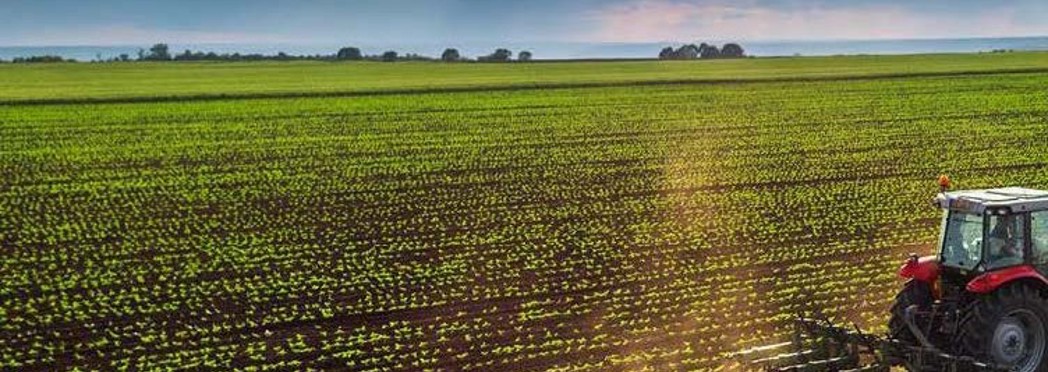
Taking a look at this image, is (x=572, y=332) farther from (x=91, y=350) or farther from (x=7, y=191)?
(x=7, y=191)

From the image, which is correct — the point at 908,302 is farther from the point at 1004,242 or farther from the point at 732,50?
the point at 732,50

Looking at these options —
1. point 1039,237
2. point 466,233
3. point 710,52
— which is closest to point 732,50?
point 710,52

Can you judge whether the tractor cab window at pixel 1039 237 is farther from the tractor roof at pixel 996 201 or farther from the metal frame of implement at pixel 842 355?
the metal frame of implement at pixel 842 355

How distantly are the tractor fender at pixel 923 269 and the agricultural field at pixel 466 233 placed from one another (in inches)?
112

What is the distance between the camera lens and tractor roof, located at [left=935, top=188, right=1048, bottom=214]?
10289mm

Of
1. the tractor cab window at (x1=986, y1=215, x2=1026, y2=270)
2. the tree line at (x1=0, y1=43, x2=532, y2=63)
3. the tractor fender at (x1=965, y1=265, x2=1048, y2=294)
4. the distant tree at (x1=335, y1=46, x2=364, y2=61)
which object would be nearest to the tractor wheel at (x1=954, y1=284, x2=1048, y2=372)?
the tractor fender at (x1=965, y1=265, x2=1048, y2=294)

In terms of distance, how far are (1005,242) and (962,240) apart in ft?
1.27

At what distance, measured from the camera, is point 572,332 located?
46.8 feet

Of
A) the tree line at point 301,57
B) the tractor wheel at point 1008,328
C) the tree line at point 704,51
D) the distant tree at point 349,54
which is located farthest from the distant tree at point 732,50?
the tractor wheel at point 1008,328

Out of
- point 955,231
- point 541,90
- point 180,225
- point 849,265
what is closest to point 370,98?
point 541,90

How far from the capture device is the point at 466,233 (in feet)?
68.6

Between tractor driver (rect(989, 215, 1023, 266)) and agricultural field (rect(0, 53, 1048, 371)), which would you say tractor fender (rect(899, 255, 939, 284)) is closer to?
tractor driver (rect(989, 215, 1023, 266))

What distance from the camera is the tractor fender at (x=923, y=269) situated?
1083cm

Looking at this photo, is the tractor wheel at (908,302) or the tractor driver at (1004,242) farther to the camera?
the tractor wheel at (908,302)
